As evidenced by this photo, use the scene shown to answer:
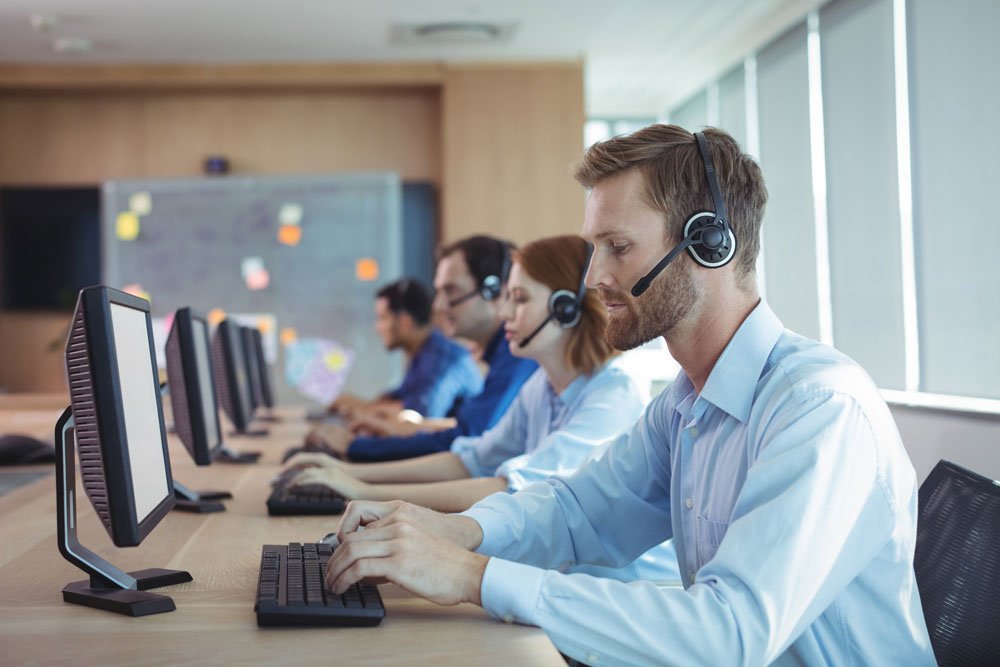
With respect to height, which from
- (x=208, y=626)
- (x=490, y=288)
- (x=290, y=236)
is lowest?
(x=208, y=626)

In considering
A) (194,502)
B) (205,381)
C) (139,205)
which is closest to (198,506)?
(194,502)

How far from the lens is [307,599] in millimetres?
1093

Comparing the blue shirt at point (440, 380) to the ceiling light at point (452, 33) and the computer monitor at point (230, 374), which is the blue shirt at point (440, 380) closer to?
the computer monitor at point (230, 374)

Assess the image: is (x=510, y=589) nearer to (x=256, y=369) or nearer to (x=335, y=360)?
(x=256, y=369)

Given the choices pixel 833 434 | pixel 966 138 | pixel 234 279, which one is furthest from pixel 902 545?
pixel 234 279

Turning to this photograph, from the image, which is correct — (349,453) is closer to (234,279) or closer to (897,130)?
(897,130)

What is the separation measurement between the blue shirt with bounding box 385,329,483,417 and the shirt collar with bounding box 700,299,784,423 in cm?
290

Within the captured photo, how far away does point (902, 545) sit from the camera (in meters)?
1.07

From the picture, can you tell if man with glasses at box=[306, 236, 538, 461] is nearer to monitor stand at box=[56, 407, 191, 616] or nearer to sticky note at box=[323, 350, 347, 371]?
monitor stand at box=[56, 407, 191, 616]

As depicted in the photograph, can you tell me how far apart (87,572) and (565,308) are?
1.23m

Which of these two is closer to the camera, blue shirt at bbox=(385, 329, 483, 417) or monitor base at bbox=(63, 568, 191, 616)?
monitor base at bbox=(63, 568, 191, 616)

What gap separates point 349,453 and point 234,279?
437 cm

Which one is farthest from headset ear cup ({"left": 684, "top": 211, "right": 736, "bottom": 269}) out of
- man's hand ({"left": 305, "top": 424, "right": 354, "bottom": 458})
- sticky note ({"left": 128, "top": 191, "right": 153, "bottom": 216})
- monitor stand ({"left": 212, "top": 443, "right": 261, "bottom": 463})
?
sticky note ({"left": 128, "top": 191, "right": 153, "bottom": 216})

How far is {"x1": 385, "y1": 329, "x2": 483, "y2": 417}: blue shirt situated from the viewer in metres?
4.12
